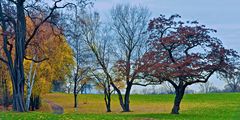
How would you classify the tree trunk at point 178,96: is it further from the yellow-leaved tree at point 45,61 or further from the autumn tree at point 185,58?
the yellow-leaved tree at point 45,61

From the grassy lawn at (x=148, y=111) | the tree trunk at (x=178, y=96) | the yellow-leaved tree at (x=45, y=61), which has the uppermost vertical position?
the yellow-leaved tree at (x=45, y=61)

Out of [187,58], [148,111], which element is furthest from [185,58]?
[148,111]

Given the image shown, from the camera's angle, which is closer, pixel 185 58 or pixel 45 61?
pixel 185 58

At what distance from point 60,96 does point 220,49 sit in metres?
65.5

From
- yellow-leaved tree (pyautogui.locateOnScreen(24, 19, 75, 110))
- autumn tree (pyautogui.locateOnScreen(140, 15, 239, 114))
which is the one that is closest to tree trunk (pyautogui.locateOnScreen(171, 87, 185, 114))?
autumn tree (pyautogui.locateOnScreen(140, 15, 239, 114))

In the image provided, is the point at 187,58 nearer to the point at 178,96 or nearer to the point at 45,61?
the point at 178,96

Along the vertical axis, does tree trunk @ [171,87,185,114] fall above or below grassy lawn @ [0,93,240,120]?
above

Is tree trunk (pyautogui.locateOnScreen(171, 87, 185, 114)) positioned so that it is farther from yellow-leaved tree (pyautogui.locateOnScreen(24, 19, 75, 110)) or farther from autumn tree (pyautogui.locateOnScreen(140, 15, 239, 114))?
yellow-leaved tree (pyautogui.locateOnScreen(24, 19, 75, 110))

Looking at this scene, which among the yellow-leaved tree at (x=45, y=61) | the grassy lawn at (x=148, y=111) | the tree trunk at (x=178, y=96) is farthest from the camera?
the yellow-leaved tree at (x=45, y=61)

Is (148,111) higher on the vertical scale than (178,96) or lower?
lower

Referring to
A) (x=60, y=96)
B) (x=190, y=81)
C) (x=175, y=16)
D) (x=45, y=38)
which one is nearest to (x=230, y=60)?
(x=190, y=81)

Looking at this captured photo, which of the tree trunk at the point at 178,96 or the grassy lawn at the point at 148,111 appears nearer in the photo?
the grassy lawn at the point at 148,111

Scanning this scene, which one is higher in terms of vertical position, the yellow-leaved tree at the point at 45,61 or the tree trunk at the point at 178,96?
the yellow-leaved tree at the point at 45,61

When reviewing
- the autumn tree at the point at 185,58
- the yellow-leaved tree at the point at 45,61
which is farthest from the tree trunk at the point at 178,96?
the yellow-leaved tree at the point at 45,61
